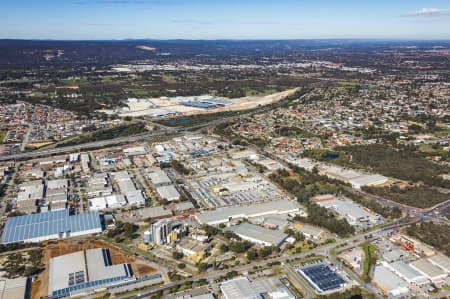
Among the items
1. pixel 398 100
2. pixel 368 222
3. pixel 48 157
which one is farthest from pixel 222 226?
pixel 398 100

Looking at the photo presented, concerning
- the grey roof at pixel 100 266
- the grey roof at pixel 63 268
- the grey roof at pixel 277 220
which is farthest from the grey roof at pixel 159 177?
the grey roof at pixel 63 268

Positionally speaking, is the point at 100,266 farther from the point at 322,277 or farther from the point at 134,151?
the point at 134,151

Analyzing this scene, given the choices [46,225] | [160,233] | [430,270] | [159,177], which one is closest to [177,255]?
[160,233]

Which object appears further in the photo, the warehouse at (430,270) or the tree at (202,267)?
the tree at (202,267)

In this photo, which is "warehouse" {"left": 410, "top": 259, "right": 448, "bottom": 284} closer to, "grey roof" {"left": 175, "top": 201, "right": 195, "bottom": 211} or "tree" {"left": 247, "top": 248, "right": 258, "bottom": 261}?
"tree" {"left": 247, "top": 248, "right": 258, "bottom": 261}

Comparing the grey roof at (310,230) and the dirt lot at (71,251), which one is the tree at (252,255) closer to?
the grey roof at (310,230)

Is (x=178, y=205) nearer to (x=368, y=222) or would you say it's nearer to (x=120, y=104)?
(x=368, y=222)
